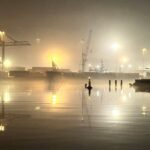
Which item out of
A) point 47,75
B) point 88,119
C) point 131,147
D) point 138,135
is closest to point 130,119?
point 88,119

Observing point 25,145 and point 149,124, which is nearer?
point 25,145

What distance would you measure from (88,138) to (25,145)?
3575 mm

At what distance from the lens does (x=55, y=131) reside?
23266 mm

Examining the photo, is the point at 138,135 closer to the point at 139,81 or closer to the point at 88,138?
the point at 88,138

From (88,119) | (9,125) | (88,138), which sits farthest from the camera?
(88,119)

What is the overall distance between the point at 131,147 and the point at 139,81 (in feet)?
245

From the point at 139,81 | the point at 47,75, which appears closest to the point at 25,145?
the point at 139,81

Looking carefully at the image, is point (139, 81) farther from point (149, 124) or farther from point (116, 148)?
point (116, 148)

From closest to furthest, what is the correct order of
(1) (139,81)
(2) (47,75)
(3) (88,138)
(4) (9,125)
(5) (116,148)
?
(5) (116,148) < (3) (88,138) < (4) (9,125) < (1) (139,81) < (2) (47,75)

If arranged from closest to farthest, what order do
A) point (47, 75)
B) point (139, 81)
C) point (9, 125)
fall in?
point (9, 125)
point (139, 81)
point (47, 75)

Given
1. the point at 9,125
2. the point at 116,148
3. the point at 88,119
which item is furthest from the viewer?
the point at 88,119

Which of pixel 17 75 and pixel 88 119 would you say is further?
pixel 17 75

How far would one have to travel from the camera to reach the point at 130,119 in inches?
1184

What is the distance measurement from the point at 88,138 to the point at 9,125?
672 cm
